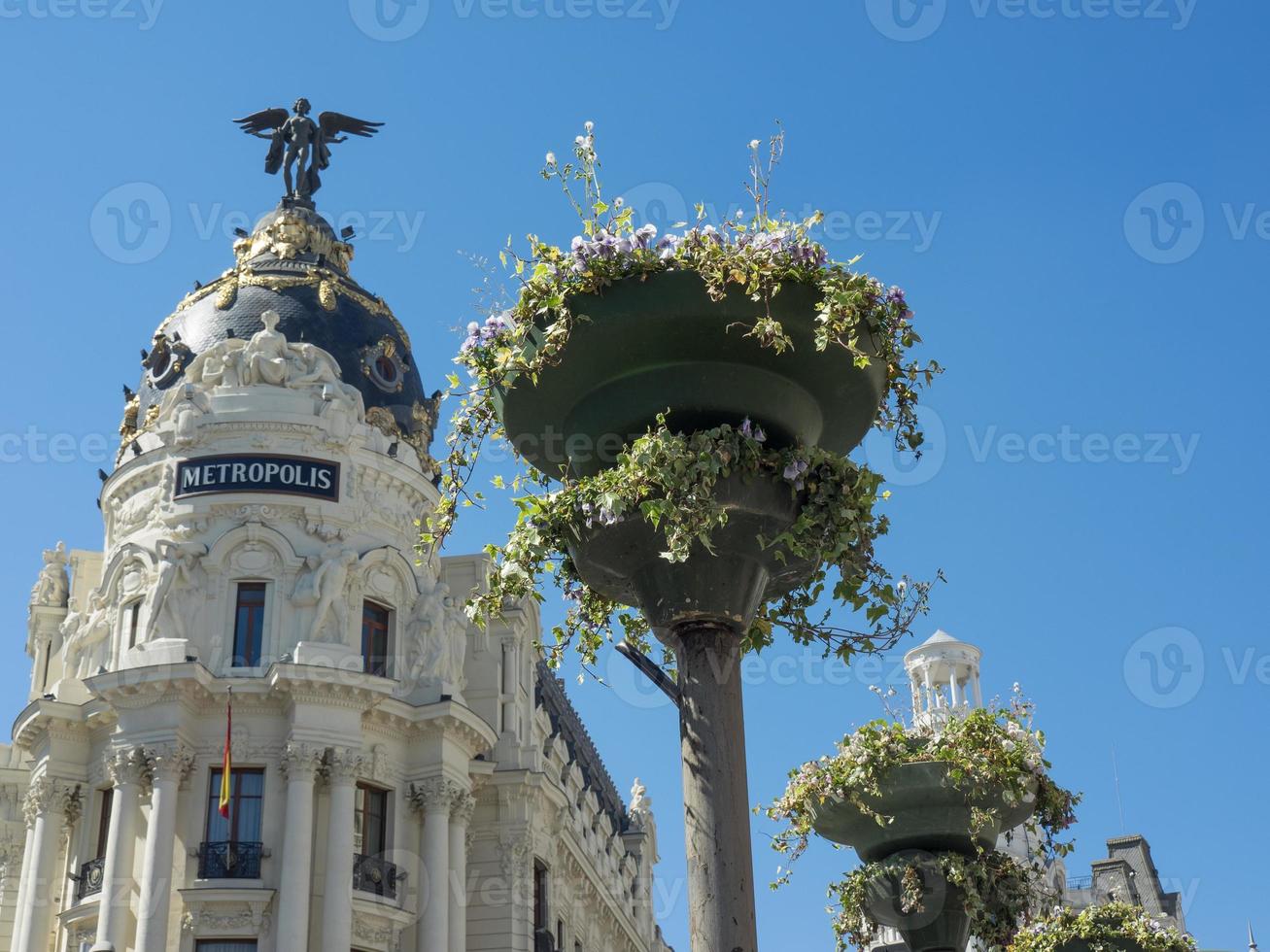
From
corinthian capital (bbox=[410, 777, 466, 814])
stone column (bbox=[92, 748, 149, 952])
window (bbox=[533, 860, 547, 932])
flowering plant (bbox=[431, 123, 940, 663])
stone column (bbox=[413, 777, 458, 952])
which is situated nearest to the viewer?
flowering plant (bbox=[431, 123, 940, 663])

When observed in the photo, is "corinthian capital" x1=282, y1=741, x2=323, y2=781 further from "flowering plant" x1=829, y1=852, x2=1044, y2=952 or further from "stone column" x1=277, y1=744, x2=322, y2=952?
"flowering plant" x1=829, y1=852, x2=1044, y2=952

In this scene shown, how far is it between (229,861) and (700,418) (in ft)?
99.4

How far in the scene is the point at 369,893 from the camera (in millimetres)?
36438

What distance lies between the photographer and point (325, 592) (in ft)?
125

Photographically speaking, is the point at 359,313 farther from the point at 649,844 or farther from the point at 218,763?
the point at 649,844

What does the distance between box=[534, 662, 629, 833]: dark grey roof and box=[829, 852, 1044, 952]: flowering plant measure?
1302 inches

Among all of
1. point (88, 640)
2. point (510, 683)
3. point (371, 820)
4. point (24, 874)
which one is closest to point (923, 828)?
point (371, 820)

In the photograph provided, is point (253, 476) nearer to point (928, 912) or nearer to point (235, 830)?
point (235, 830)

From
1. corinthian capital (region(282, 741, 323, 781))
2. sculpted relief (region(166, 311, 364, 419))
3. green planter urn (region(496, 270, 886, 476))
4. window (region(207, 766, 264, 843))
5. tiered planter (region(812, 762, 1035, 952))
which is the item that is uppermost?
sculpted relief (region(166, 311, 364, 419))

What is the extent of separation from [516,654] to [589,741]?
66.4 ft

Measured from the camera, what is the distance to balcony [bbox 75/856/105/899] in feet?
119

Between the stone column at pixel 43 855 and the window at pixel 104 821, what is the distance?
2.23 ft

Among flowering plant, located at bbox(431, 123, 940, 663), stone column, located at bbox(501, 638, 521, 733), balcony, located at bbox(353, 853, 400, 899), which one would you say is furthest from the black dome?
flowering plant, located at bbox(431, 123, 940, 663)

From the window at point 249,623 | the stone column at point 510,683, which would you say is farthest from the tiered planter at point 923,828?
the stone column at point 510,683
